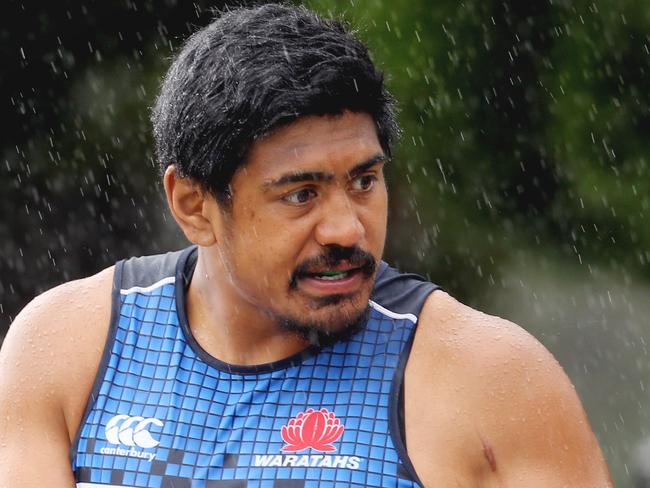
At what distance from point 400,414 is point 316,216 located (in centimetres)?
43

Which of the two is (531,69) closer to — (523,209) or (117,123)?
(523,209)

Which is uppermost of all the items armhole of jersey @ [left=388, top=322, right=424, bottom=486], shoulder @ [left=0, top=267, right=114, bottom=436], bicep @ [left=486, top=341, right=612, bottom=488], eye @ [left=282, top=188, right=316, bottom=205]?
eye @ [left=282, top=188, right=316, bottom=205]

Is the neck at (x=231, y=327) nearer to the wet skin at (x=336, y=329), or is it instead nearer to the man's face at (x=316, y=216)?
the wet skin at (x=336, y=329)

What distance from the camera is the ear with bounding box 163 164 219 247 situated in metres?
2.86

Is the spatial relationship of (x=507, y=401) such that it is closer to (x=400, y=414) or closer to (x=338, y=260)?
(x=400, y=414)

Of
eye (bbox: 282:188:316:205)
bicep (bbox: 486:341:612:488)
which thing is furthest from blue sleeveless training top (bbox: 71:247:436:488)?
eye (bbox: 282:188:316:205)

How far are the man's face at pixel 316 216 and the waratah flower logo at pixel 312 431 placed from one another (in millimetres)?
179

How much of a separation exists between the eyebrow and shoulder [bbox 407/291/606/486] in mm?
390

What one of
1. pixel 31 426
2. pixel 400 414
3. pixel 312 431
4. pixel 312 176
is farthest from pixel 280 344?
pixel 31 426

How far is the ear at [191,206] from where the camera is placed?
2859 mm

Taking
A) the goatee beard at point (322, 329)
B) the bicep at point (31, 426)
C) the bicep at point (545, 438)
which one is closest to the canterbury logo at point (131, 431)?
the bicep at point (31, 426)

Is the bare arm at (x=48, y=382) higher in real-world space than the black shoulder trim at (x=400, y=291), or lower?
higher

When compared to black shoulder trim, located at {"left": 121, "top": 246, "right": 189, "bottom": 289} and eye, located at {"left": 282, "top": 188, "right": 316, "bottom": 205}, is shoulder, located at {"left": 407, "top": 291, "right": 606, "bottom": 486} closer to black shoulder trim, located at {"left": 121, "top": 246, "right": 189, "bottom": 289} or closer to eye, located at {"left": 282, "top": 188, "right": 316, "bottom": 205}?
eye, located at {"left": 282, "top": 188, "right": 316, "bottom": 205}

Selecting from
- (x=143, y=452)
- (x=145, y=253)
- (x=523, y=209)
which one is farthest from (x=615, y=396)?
(x=143, y=452)
